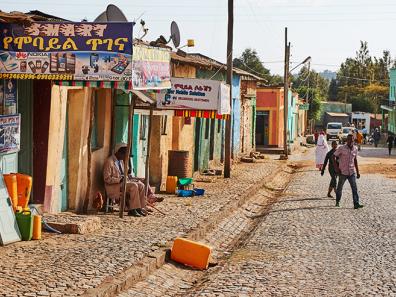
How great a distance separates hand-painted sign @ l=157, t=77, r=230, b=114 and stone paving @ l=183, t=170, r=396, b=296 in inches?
111

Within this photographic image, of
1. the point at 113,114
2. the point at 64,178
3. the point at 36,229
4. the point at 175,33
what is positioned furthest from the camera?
the point at 175,33

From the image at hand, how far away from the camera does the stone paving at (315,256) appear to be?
9.91m

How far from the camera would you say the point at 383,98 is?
4284 inches

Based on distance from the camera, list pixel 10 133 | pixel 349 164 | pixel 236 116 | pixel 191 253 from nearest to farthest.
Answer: pixel 191 253 < pixel 10 133 < pixel 349 164 < pixel 236 116

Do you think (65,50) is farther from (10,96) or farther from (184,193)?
(184,193)

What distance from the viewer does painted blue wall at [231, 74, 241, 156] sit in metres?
36.2

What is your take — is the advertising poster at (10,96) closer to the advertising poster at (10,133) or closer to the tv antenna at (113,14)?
the advertising poster at (10,133)

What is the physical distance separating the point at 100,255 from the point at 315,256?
133 inches

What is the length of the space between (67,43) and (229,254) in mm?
4171

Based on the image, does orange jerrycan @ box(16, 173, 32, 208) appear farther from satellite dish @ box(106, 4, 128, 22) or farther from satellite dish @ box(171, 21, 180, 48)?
satellite dish @ box(171, 21, 180, 48)

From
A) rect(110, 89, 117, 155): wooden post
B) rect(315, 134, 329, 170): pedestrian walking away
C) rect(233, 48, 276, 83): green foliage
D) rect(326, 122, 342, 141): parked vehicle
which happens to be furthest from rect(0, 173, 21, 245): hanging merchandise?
rect(233, 48, 276, 83): green foliage

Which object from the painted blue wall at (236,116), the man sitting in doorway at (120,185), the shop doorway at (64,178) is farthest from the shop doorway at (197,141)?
the shop doorway at (64,178)

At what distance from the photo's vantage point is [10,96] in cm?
1250

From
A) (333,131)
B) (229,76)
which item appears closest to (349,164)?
(229,76)
